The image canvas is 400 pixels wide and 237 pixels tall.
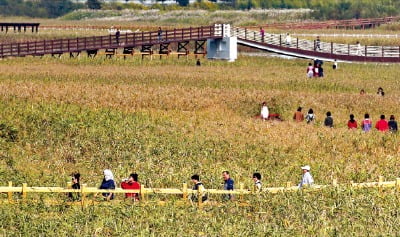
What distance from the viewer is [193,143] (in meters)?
37.8

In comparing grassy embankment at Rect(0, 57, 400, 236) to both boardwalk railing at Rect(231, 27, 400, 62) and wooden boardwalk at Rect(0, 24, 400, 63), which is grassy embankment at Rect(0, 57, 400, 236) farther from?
boardwalk railing at Rect(231, 27, 400, 62)

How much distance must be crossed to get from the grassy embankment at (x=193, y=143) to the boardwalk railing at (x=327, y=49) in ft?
33.6

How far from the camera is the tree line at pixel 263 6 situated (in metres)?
147

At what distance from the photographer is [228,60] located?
7644 centimetres

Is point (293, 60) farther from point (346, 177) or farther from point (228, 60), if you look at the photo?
point (346, 177)

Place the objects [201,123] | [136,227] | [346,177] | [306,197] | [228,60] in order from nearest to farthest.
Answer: [136,227] < [306,197] < [346,177] < [201,123] < [228,60]

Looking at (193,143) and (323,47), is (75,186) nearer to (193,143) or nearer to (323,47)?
(193,143)

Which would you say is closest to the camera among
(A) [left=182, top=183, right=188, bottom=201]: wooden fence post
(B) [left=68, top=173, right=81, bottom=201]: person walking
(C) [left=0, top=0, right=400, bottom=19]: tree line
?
(A) [left=182, top=183, right=188, bottom=201]: wooden fence post

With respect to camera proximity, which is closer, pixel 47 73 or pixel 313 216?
pixel 313 216

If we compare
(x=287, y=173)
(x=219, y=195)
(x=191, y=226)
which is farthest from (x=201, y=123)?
(x=191, y=226)

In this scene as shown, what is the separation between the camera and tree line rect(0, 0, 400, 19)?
147 meters

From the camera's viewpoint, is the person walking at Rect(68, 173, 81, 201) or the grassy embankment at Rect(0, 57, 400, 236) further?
the person walking at Rect(68, 173, 81, 201)

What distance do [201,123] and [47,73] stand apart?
21.0 meters

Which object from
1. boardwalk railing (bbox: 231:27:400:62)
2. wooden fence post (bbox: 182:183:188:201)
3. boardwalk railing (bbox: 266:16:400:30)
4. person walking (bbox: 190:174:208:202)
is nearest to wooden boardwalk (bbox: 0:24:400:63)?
boardwalk railing (bbox: 231:27:400:62)
